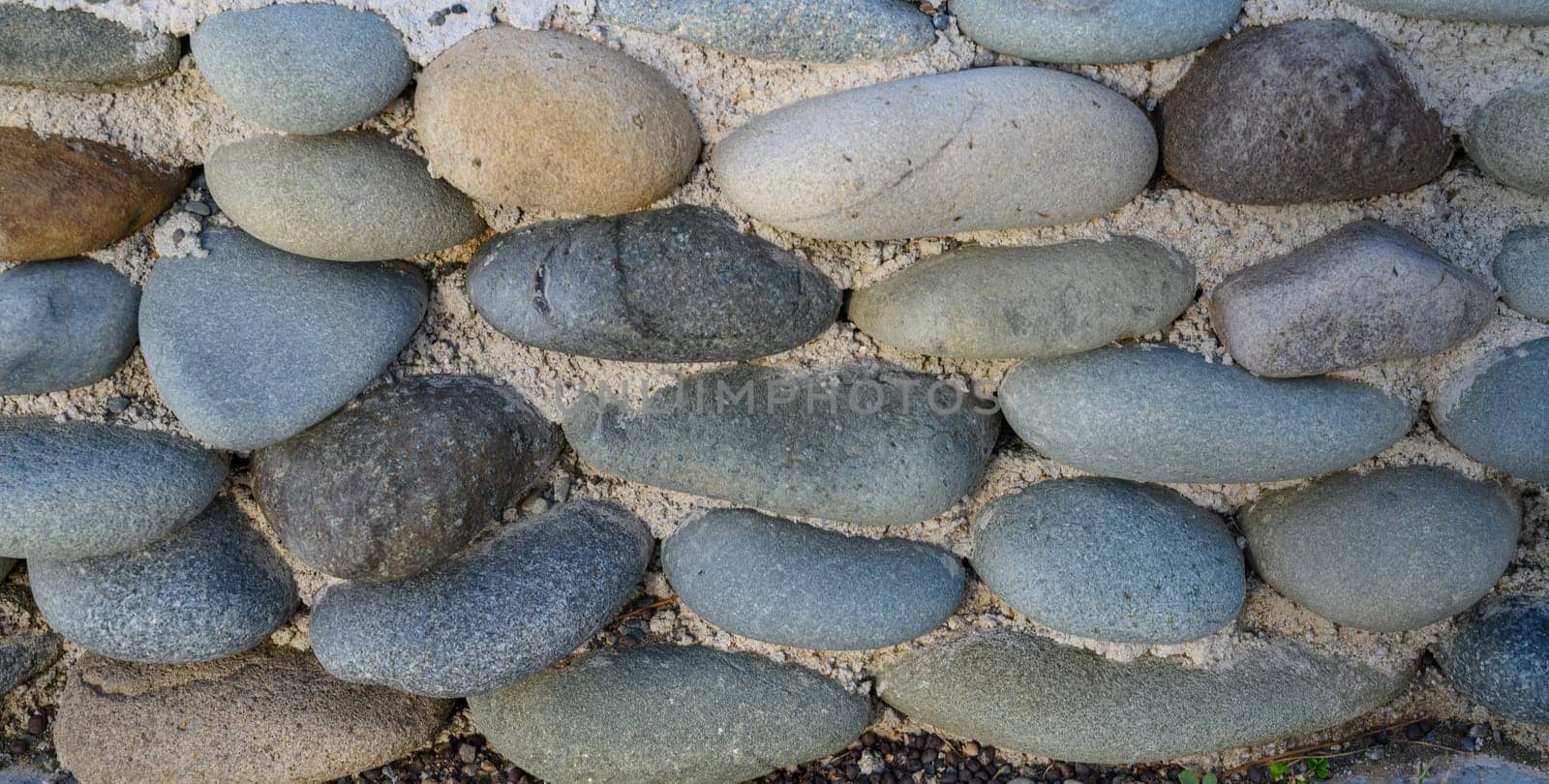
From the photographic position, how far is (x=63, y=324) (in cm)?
157

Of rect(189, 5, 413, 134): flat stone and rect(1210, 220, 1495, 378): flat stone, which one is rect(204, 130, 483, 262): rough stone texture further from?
rect(1210, 220, 1495, 378): flat stone

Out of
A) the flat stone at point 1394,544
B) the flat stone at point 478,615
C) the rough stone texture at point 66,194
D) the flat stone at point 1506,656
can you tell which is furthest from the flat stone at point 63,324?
the flat stone at point 1506,656

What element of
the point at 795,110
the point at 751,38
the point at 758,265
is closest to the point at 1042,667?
the point at 758,265

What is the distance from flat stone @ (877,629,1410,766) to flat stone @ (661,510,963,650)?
123 millimetres

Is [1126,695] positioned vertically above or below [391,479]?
below

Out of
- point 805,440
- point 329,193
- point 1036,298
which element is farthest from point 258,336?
point 1036,298

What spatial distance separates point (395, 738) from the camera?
186 centimetres

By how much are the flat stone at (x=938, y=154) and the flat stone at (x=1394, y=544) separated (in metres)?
0.64

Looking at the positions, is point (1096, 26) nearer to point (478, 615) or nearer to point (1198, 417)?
point (1198, 417)

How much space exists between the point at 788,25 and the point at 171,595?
125cm

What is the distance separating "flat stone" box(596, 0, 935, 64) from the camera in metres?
1.47

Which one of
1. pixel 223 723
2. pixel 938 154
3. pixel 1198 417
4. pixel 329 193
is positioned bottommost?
pixel 223 723

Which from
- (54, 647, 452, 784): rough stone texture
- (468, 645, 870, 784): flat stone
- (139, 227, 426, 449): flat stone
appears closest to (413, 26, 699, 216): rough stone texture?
(139, 227, 426, 449): flat stone

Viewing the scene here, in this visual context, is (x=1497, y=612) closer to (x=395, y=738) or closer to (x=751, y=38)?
(x=751, y=38)
